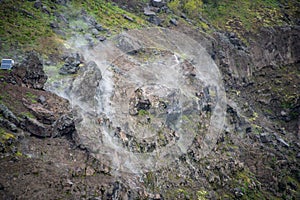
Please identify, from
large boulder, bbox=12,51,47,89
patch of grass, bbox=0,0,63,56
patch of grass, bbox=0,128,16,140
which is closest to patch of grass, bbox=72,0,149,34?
patch of grass, bbox=0,0,63,56

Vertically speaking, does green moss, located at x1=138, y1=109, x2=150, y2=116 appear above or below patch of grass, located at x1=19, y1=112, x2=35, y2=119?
below

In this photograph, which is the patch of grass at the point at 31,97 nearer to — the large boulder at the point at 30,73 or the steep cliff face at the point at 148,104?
the steep cliff face at the point at 148,104

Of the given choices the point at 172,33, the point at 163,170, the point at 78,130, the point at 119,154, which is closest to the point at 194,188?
the point at 163,170

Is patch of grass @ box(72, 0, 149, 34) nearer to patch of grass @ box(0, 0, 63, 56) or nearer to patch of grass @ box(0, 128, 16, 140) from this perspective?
patch of grass @ box(0, 0, 63, 56)

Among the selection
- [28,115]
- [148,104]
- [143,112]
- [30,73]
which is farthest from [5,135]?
[148,104]

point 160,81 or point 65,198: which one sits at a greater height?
point 65,198

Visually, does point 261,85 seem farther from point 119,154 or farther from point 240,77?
point 119,154

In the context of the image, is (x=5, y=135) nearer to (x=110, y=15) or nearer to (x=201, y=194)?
(x=201, y=194)
